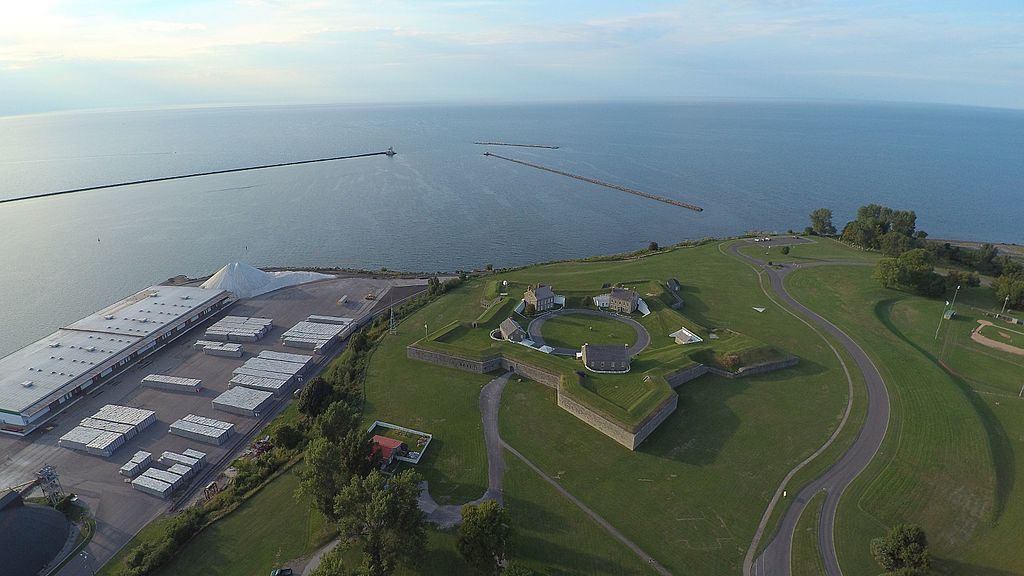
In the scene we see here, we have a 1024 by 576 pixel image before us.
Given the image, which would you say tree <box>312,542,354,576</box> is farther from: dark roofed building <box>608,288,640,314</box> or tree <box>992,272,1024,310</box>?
tree <box>992,272,1024,310</box>

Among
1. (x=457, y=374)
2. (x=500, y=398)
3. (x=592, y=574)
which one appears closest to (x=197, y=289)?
(x=457, y=374)

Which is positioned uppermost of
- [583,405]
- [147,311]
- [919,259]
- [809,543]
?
[919,259]

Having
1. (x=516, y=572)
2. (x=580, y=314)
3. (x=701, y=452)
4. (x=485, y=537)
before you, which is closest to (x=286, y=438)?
(x=485, y=537)

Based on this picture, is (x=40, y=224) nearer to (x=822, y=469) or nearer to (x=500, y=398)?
(x=500, y=398)

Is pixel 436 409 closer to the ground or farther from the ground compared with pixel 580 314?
closer to the ground

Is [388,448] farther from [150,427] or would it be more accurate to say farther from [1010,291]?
[1010,291]

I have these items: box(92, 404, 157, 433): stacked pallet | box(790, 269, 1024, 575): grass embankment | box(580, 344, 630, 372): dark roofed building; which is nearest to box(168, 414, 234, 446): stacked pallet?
box(92, 404, 157, 433): stacked pallet

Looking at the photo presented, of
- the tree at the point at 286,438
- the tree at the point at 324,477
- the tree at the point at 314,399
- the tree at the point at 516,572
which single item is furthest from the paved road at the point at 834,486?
the tree at the point at 314,399
